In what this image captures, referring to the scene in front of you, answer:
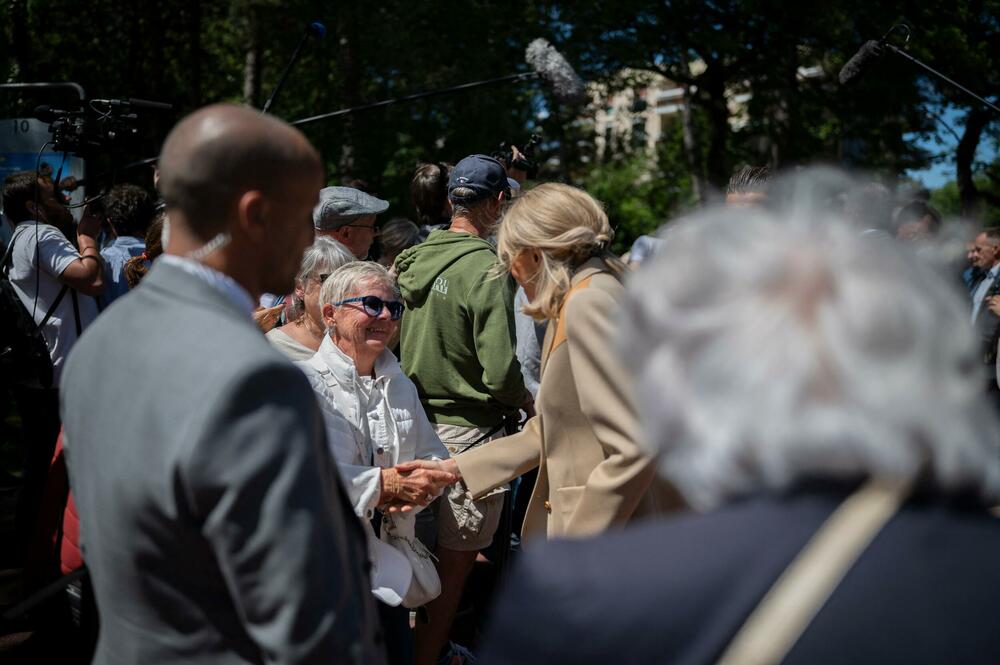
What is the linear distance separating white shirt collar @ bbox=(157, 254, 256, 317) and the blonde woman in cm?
122

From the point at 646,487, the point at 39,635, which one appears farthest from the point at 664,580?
the point at 39,635

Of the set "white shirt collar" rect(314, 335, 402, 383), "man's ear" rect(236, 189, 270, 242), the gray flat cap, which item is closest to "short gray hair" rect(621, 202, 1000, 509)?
"man's ear" rect(236, 189, 270, 242)

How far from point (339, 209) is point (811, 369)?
13.5 ft

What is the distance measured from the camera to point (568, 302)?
10.0ft

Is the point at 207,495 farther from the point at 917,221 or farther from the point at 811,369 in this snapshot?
the point at 917,221

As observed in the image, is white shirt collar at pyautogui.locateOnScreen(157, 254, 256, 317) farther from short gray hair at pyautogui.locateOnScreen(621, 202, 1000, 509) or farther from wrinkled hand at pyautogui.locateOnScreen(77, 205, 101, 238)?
wrinkled hand at pyautogui.locateOnScreen(77, 205, 101, 238)

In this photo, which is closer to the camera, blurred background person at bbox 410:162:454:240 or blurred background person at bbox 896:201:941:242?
blurred background person at bbox 410:162:454:240

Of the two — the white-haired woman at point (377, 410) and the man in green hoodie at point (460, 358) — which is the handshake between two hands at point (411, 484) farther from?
the man in green hoodie at point (460, 358)

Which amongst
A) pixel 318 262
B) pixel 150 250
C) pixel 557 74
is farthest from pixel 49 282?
pixel 557 74

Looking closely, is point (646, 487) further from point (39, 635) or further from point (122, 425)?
point (39, 635)

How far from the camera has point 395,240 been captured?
6566 millimetres

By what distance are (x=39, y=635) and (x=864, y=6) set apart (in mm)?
15422

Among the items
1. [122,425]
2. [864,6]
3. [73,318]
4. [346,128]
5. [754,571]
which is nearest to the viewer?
[754,571]

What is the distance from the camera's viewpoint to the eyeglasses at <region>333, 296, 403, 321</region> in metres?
3.64
